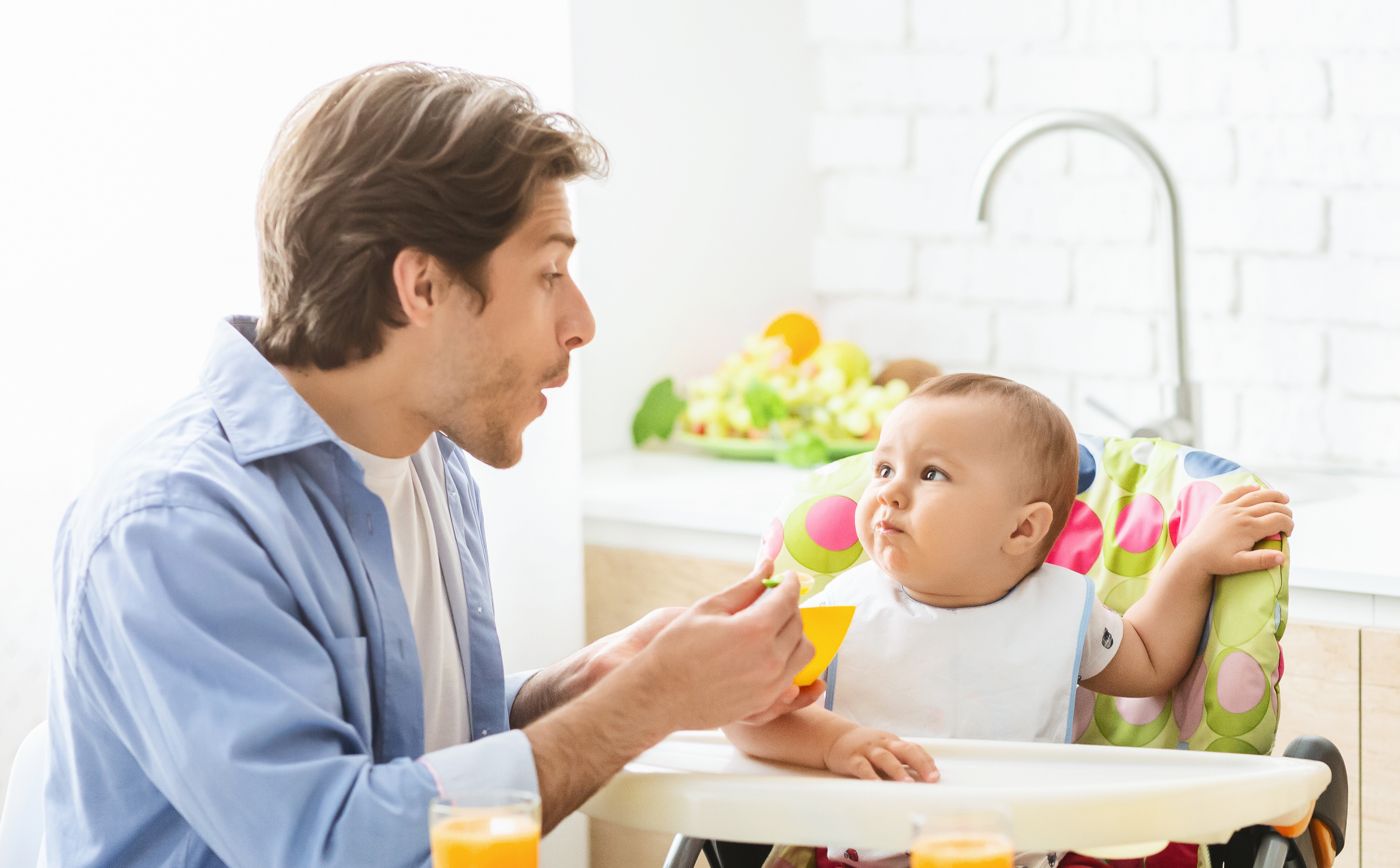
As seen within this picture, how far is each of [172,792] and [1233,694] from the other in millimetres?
898

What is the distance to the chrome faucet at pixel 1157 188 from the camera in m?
1.95

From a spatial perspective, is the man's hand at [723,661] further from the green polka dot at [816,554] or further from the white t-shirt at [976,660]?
the green polka dot at [816,554]

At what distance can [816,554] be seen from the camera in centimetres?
146

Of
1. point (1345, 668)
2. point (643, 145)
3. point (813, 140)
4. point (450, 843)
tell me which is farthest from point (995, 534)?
point (813, 140)

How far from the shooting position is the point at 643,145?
244 centimetres

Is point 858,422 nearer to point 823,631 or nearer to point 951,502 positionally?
point 951,502

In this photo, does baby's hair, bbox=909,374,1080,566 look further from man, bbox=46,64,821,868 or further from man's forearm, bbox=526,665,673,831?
man's forearm, bbox=526,665,673,831

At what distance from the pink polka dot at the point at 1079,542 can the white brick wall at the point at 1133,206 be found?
27.8 inches

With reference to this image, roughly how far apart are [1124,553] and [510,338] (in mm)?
677

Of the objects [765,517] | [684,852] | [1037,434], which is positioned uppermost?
[1037,434]

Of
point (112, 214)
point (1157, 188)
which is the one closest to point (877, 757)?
point (112, 214)

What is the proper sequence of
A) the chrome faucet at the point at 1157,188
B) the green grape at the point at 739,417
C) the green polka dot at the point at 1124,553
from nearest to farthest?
1. the green polka dot at the point at 1124,553
2. the chrome faucet at the point at 1157,188
3. the green grape at the point at 739,417

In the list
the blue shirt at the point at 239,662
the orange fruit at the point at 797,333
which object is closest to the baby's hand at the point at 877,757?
the blue shirt at the point at 239,662

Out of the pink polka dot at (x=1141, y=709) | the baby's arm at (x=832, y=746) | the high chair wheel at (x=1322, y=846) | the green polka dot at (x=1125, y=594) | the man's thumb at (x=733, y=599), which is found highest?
the man's thumb at (x=733, y=599)
